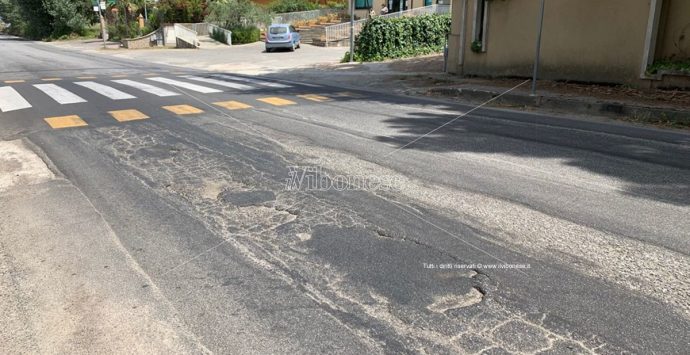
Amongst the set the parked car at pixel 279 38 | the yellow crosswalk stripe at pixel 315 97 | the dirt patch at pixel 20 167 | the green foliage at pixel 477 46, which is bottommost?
the dirt patch at pixel 20 167

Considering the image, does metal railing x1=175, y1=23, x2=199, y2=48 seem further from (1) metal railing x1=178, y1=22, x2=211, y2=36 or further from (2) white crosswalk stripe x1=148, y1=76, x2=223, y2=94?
(2) white crosswalk stripe x1=148, y1=76, x2=223, y2=94

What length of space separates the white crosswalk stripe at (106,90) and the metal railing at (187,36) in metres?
21.8

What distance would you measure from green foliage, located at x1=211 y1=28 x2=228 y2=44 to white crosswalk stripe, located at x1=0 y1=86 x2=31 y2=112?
25.0 metres

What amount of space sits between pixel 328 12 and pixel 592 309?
46993 mm

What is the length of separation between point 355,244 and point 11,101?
37.1 feet

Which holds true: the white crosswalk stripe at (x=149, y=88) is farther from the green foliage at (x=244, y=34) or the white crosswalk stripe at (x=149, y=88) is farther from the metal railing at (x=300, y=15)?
the metal railing at (x=300, y=15)

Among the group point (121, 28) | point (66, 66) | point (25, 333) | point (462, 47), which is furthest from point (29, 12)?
point (25, 333)

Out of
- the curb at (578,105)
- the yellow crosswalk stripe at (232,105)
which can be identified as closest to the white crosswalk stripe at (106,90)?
the yellow crosswalk stripe at (232,105)

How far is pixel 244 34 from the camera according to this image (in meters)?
38.3

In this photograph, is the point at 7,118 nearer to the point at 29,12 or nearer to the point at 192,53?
the point at 192,53

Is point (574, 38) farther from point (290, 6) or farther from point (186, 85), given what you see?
point (290, 6)

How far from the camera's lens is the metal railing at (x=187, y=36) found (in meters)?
36.9

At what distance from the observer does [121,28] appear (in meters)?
46.2

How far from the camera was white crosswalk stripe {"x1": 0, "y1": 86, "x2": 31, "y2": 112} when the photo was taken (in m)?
11.5
